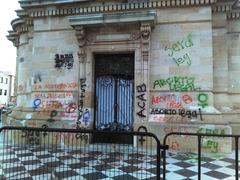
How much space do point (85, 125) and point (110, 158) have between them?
235 centimetres

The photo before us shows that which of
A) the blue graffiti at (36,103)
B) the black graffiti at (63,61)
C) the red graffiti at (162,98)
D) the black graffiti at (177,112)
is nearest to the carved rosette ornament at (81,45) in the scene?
the black graffiti at (63,61)

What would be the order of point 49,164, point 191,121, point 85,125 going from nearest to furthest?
point 49,164 < point 191,121 < point 85,125

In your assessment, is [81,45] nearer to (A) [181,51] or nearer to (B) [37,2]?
(B) [37,2]

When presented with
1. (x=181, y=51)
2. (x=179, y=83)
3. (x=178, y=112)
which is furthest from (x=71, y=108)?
(x=181, y=51)

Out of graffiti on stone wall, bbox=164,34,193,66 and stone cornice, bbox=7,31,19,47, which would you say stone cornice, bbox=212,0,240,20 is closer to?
graffiti on stone wall, bbox=164,34,193,66

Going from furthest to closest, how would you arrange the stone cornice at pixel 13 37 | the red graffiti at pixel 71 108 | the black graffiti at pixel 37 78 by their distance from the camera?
the stone cornice at pixel 13 37, the black graffiti at pixel 37 78, the red graffiti at pixel 71 108

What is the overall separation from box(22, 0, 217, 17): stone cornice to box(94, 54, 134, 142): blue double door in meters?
1.59

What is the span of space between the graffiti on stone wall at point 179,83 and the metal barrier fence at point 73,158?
184cm

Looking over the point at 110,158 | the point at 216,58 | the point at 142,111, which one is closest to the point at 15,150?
the point at 110,158

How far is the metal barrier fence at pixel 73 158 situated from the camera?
6438mm

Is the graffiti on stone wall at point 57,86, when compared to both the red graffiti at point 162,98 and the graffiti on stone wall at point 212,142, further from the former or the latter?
the graffiti on stone wall at point 212,142

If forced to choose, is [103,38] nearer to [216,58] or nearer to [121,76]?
[121,76]

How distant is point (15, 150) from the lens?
30.1 feet

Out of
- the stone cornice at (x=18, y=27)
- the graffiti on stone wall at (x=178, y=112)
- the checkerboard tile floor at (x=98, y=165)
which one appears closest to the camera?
the checkerboard tile floor at (x=98, y=165)
